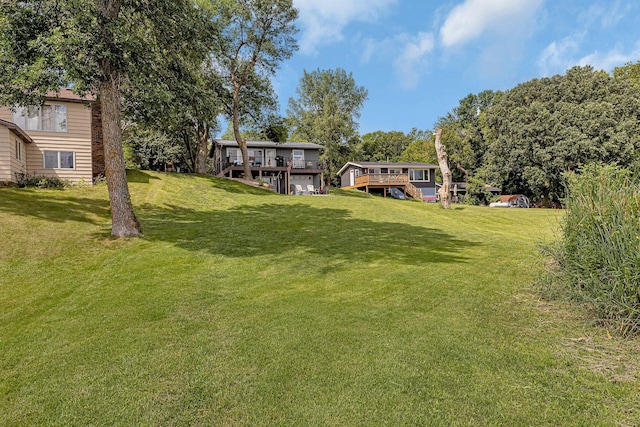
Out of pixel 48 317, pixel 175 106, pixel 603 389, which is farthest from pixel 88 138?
pixel 603 389

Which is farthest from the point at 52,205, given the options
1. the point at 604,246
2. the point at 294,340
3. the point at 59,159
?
the point at 604,246

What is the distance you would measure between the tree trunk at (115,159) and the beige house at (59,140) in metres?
9.86

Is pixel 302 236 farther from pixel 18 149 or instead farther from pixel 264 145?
pixel 264 145

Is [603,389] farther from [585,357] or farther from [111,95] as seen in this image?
[111,95]

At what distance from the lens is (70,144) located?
1884cm

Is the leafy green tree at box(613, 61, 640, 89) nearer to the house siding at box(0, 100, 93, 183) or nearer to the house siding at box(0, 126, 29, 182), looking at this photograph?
the house siding at box(0, 100, 93, 183)

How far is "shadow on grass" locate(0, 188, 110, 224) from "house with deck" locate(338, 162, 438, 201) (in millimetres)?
30707

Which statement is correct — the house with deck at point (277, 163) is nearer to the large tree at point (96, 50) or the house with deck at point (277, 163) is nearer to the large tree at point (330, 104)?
the large tree at point (330, 104)

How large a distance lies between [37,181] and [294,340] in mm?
19207

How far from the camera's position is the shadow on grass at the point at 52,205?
1177 cm

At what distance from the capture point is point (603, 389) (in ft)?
10.4

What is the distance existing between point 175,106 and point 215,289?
7293 mm

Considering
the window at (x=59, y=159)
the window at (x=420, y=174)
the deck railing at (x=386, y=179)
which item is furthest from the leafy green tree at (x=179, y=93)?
the window at (x=420, y=174)

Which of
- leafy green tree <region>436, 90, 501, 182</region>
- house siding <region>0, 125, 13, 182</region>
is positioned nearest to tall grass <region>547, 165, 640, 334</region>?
house siding <region>0, 125, 13, 182</region>
